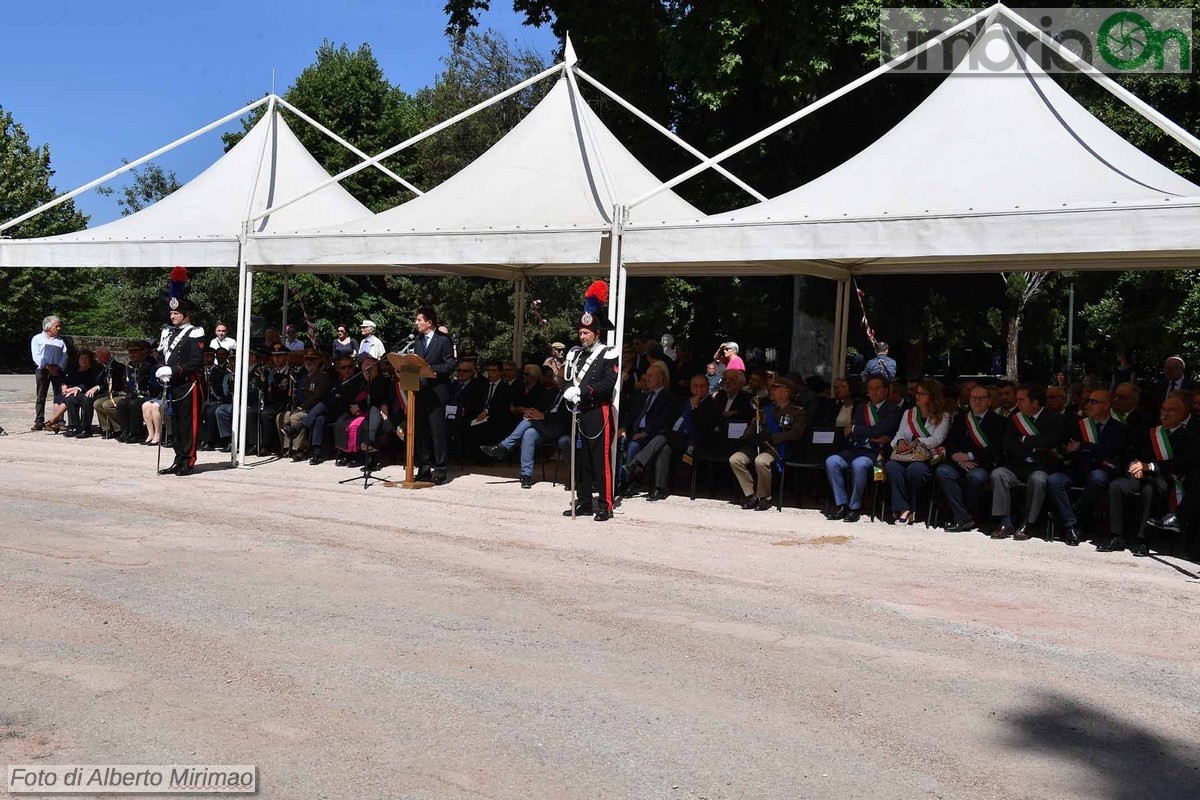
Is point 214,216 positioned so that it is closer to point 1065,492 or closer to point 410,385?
point 410,385

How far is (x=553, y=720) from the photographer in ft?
15.9

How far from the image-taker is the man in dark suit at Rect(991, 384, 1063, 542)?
9.45 m

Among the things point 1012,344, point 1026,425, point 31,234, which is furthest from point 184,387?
point 31,234

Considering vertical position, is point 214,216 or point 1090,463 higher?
point 214,216

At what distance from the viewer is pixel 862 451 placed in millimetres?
10398

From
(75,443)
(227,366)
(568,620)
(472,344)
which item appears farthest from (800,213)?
(472,344)

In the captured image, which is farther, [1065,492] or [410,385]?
[410,385]

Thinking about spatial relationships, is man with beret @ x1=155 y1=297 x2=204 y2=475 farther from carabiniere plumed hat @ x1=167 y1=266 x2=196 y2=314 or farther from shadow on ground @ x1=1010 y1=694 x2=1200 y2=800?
shadow on ground @ x1=1010 y1=694 x2=1200 y2=800

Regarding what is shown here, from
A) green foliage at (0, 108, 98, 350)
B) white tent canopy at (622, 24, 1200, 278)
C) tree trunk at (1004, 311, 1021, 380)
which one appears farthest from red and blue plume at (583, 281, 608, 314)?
green foliage at (0, 108, 98, 350)

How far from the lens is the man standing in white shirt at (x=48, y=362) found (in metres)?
16.4

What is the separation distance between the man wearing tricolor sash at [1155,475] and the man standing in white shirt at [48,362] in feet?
44.5

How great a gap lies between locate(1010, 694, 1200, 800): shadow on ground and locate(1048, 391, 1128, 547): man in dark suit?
14.1 ft

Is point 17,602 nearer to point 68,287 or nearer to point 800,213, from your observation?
point 800,213

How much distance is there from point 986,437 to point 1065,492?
0.83 meters
